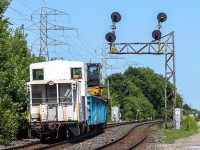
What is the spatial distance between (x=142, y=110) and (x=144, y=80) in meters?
29.4

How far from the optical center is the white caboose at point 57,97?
88.4ft

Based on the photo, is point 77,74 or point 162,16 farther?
point 162,16

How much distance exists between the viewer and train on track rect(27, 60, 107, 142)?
2694cm

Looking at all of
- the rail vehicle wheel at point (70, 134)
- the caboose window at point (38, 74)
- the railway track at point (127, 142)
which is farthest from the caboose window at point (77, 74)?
the railway track at point (127, 142)

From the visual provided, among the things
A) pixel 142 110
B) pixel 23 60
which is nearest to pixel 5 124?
pixel 23 60

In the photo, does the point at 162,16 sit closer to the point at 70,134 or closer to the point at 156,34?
the point at 156,34

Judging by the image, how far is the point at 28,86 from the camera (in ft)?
89.8

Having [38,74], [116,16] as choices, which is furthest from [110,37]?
[38,74]

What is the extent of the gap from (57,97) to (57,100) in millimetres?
165

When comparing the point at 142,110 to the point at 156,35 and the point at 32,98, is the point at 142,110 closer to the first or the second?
the point at 156,35

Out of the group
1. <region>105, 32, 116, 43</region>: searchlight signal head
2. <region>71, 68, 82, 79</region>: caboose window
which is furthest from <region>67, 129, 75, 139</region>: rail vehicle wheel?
<region>105, 32, 116, 43</region>: searchlight signal head

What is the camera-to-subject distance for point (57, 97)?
89.5 feet

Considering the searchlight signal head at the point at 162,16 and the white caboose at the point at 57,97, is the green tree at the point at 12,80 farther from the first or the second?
the searchlight signal head at the point at 162,16

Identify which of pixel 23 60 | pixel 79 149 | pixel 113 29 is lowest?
pixel 79 149
